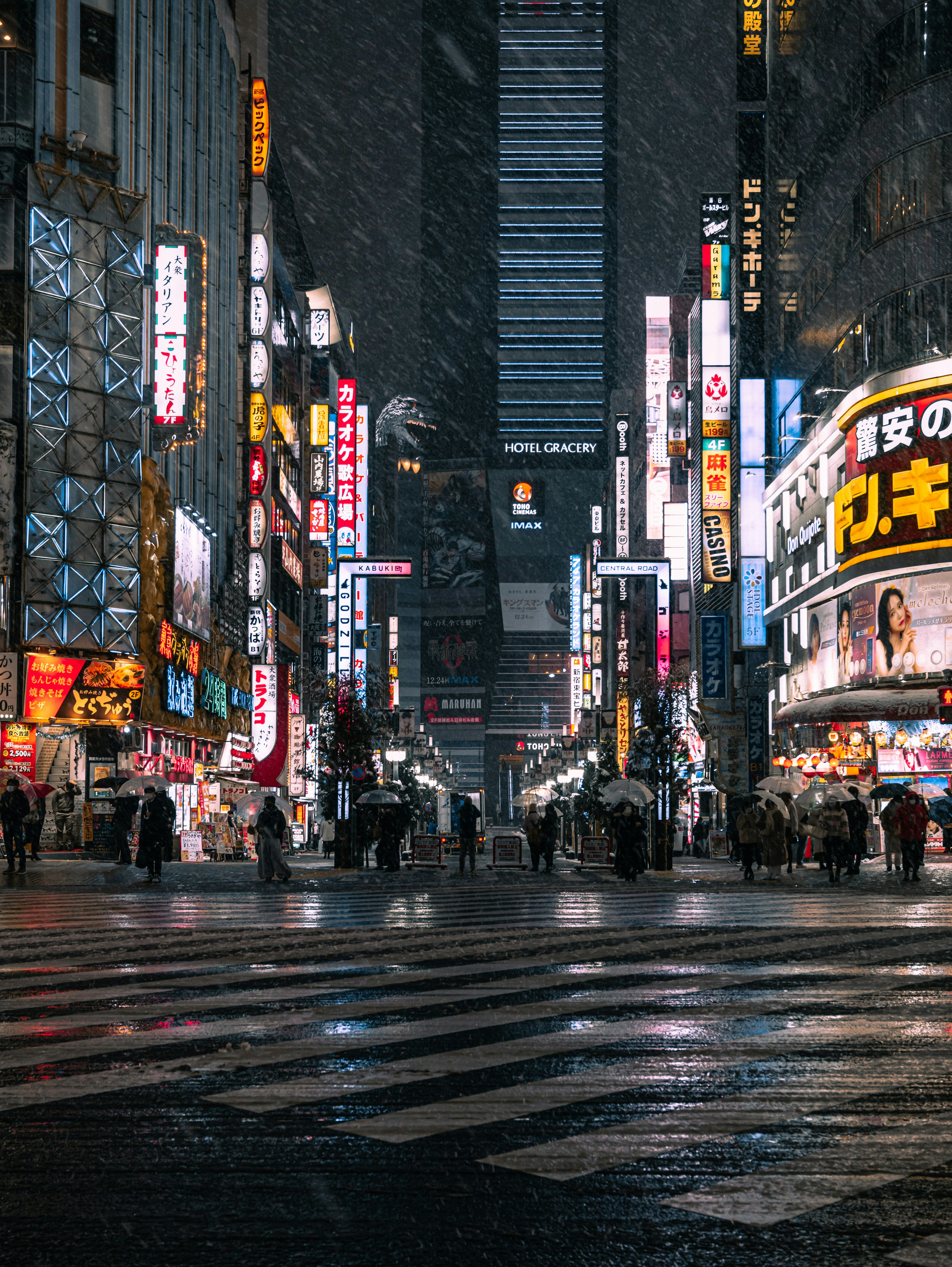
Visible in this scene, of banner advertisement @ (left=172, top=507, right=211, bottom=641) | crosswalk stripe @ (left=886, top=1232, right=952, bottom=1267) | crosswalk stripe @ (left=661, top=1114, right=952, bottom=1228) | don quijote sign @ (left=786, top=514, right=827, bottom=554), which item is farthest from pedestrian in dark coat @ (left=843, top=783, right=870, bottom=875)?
crosswalk stripe @ (left=886, top=1232, right=952, bottom=1267)

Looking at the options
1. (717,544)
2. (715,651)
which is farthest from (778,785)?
(715,651)

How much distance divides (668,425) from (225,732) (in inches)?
1428

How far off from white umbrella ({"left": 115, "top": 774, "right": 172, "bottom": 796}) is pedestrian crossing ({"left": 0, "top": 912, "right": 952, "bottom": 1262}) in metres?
18.3

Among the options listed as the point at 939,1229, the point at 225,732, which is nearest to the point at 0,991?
the point at 939,1229

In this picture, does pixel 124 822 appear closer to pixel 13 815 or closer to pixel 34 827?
→ pixel 34 827

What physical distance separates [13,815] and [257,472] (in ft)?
130

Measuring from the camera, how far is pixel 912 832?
26.8m

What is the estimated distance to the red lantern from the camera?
66312 millimetres

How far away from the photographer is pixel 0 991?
10367 mm

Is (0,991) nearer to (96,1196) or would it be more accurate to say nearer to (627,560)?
(96,1196)

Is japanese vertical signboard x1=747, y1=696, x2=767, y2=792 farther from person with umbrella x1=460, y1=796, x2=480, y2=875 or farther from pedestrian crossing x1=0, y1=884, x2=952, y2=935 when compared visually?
pedestrian crossing x1=0, y1=884, x2=952, y2=935

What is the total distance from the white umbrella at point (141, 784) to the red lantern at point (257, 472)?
3449cm

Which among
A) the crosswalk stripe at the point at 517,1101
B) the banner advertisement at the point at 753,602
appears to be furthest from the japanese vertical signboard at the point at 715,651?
the crosswalk stripe at the point at 517,1101

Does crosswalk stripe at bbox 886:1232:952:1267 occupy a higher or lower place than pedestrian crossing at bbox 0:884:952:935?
higher
